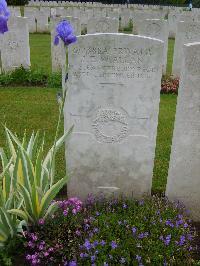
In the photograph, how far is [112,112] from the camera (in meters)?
3.78

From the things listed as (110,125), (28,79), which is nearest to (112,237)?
(110,125)

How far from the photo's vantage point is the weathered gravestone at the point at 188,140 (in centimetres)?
341

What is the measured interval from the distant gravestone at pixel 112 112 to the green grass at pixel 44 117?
29.4 inches

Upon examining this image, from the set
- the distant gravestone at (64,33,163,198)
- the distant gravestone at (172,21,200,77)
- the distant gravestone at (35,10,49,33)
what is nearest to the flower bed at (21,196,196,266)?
the distant gravestone at (64,33,163,198)

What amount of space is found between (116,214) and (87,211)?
322 millimetres

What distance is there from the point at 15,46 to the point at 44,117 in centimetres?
307

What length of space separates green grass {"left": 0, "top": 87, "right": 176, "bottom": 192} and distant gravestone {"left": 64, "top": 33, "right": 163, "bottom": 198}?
0.75 meters

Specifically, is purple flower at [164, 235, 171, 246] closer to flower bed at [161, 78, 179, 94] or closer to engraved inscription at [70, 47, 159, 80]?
engraved inscription at [70, 47, 159, 80]

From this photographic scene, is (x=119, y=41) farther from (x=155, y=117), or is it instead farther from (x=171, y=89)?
(x=171, y=89)

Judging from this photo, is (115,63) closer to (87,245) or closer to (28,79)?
(87,245)

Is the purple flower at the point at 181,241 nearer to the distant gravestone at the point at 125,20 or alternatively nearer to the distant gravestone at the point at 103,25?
the distant gravestone at the point at 103,25

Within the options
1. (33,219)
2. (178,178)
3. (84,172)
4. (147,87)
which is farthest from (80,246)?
(147,87)

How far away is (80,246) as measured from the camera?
313 cm

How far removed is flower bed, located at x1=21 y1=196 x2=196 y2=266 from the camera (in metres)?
3.07
